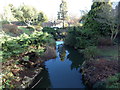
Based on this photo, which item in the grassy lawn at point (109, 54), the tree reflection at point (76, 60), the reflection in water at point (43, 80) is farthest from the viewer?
the tree reflection at point (76, 60)

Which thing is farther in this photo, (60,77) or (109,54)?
(109,54)

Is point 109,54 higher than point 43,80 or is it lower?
higher

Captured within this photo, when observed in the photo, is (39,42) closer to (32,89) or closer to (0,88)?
(32,89)

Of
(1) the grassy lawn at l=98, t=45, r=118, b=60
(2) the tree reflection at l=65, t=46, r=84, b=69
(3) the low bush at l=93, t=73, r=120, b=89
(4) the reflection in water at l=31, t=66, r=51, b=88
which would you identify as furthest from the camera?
(2) the tree reflection at l=65, t=46, r=84, b=69

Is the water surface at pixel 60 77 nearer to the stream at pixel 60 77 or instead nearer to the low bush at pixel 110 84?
the stream at pixel 60 77

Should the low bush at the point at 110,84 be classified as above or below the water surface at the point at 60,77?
above

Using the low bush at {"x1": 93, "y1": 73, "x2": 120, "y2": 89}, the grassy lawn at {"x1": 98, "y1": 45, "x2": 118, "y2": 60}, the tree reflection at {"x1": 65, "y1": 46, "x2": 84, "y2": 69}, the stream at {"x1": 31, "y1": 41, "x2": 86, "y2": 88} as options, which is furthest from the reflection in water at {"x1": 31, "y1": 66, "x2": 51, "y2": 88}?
the grassy lawn at {"x1": 98, "y1": 45, "x2": 118, "y2": 60}

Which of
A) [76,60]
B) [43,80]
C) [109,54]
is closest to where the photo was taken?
[43,80]

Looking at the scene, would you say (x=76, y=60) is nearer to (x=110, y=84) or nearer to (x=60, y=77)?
(x=60, y=77)

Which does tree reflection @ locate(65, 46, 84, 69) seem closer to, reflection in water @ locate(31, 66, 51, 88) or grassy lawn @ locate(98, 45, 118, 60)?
grassy lawn @ locate(98, 45, 118, 60)

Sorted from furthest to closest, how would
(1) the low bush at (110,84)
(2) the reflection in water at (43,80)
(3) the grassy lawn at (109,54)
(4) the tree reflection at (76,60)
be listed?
(4) the tree reflection at (76,60)
(3) the grassy lawn at (109,54)
(2) the reflection in water at (43,80)
(1) the low bush at (110,84)

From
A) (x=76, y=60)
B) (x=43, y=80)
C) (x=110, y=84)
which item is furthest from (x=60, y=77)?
(x=76, y=60)

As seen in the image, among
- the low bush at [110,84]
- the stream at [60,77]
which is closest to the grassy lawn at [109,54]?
the stream at [60,77]

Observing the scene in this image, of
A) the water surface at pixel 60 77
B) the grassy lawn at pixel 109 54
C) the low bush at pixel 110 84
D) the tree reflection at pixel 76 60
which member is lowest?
the water surface at pixel 60 77
